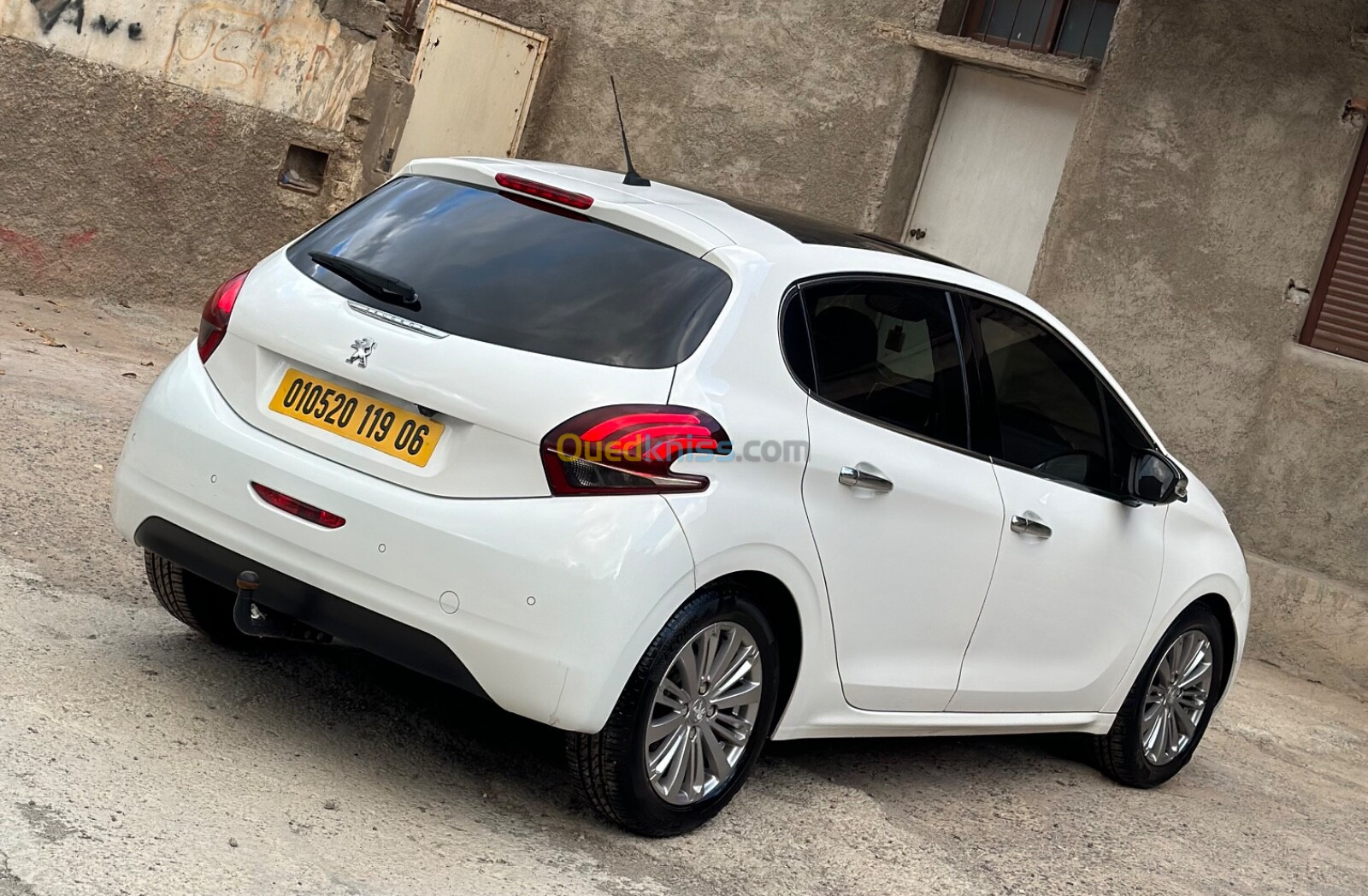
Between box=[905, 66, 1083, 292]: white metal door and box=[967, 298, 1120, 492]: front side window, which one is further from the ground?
box=[905, 66, 1083, 292]: white metal door

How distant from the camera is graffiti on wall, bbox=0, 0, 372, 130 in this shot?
8.72 metres

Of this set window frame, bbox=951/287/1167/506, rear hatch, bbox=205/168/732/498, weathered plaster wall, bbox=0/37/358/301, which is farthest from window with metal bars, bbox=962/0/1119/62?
rear hatch, bbox=205/168/732/498

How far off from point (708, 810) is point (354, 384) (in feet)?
4.69

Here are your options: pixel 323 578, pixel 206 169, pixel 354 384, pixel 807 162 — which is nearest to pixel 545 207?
pixel 354 384

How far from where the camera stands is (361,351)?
153 inches

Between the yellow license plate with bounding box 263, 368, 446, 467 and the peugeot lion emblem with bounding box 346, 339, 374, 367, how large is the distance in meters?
0.08

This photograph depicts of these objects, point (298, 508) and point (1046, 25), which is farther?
point (1046, 25)

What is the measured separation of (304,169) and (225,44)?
1.02 metres

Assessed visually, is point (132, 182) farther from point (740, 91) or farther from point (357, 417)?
point (357, 417)

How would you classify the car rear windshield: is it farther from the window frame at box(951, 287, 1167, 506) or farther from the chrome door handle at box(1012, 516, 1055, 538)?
the chrome door handle at box(1012, 516, 1055, 538)

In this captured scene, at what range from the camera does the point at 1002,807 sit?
16.9 ft

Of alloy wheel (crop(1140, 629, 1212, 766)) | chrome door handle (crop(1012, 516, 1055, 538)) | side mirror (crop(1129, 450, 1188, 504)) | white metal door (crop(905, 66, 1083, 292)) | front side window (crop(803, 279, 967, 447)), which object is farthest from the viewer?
white metal door (crop(905, 66, 1083, 292))

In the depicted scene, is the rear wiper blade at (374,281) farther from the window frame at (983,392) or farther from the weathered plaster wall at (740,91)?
the weathered plaster wall at (740,91)

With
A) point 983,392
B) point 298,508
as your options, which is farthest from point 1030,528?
point 298,508
